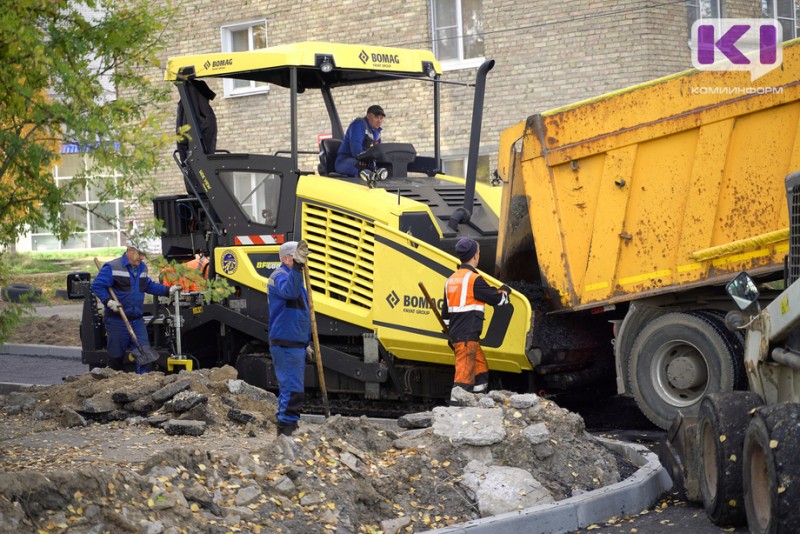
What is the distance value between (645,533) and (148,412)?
4618 mm

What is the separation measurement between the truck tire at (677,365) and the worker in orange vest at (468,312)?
120 cm

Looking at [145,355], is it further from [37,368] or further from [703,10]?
[703,10]

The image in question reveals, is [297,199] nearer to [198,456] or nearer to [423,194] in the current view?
[423,194]

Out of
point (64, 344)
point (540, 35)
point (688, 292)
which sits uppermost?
point (540, 35)

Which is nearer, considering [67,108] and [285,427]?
[67,108]

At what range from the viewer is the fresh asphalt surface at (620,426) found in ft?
21.7

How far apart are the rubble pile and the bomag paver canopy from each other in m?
3.12

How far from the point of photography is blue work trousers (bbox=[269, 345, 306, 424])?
8.70 meters

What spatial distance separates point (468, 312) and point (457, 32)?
38.4 ft

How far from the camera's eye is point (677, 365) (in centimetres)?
888

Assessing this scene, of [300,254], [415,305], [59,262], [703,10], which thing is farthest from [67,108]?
[59,262]

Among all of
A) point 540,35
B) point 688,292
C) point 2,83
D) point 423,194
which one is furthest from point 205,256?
point 540,35

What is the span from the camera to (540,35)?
1900cm

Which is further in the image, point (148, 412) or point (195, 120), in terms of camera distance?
point (195, 120)
